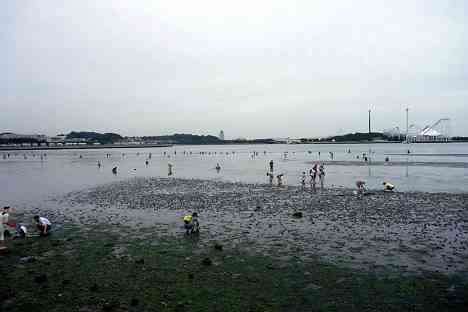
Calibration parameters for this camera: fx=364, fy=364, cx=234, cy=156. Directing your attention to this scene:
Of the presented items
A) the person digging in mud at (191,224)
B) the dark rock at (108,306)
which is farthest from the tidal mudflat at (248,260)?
the person digging in mud at (191,224)

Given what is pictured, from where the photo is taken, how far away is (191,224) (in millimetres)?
17141

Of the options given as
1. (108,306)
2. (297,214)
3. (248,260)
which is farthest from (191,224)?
(108,306)

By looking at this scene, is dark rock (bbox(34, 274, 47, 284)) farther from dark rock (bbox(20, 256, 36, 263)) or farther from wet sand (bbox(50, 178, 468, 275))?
wet sand (bbox(50, 178, 468, 275))

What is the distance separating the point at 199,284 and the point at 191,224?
20.9 feet

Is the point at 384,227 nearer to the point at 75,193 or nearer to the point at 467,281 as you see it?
the point at 467,281

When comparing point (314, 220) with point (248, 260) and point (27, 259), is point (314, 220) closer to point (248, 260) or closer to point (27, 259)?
point (248, 260)

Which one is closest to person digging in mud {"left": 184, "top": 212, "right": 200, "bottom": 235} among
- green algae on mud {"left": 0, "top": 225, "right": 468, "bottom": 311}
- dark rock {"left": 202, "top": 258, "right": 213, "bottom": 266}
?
green algae on mud {"left": 0, "top": 225, "right": 468, "bottom": 311}

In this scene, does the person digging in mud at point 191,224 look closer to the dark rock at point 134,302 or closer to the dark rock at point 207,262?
the dark rock at point 207,262

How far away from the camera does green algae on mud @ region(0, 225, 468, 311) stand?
947 cm

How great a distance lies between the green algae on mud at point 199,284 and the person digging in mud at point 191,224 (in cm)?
240

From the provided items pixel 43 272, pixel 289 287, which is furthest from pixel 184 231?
pixel 289 287

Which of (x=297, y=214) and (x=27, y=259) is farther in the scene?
(x=297, y=214)

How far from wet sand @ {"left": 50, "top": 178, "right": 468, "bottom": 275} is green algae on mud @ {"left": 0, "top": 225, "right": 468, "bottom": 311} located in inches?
51.5

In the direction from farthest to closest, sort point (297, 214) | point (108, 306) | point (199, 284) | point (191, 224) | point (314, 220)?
point (297, 214) < point (314, 220) < point (191, 224) < point (199, 284) < point (108, 306)
